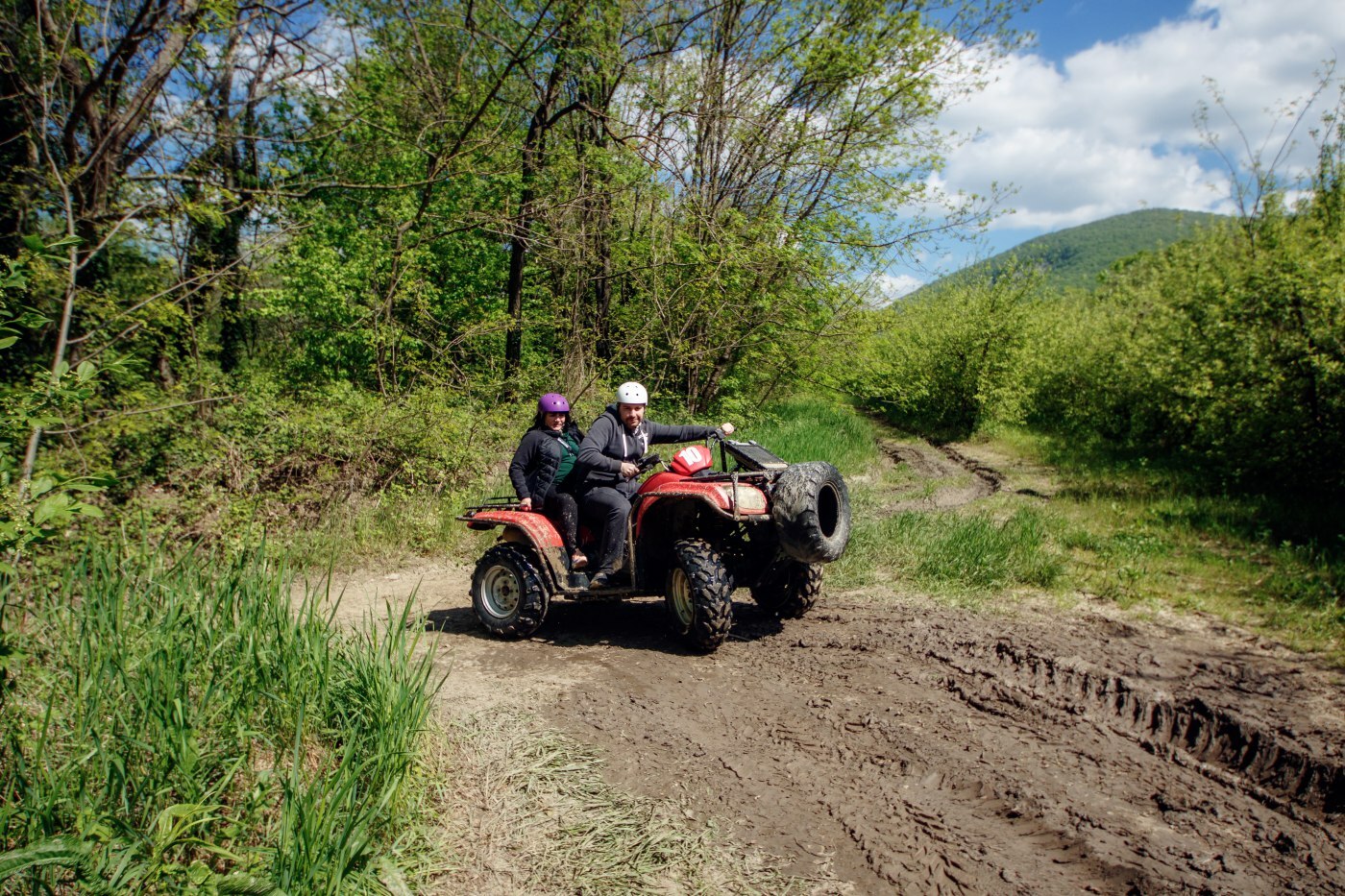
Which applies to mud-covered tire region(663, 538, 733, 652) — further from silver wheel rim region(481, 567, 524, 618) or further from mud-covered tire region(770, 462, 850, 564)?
silver wheel rim region(481, 567, 524, 618)

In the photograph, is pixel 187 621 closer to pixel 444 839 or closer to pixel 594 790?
pixel 444 839

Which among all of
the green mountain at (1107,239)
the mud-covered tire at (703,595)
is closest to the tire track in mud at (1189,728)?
the mud-covered tire at (703,595)

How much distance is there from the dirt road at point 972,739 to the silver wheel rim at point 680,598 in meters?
0.26

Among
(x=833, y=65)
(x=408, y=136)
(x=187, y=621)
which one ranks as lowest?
(x=187, y=621)

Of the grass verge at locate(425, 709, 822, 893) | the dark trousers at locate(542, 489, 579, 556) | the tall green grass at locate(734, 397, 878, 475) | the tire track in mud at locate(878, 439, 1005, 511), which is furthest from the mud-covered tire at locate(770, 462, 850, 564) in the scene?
the tall green grass at locate(734, 397, 878, 475)

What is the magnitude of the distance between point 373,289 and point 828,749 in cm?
1015

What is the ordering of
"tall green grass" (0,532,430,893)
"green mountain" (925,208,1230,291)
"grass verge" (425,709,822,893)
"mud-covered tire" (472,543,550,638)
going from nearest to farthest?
"tall green grass" (0,532,430,893)
"grass verge" (425,709,822,893)
"mud-covered tire" (472,543,550,638)
"green mountain" (925,208,1230,291)

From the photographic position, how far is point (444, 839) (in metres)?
2.91

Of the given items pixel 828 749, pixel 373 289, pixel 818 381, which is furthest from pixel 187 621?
pixel 818 381

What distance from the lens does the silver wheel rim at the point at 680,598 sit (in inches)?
197

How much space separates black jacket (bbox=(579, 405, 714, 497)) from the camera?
5.20m

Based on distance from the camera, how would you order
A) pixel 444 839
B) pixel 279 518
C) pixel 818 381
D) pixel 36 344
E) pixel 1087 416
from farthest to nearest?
pixel 1087 416 < pixel 818 381 < pixel 36 344 < pixel 279 518 < pixel 444 839

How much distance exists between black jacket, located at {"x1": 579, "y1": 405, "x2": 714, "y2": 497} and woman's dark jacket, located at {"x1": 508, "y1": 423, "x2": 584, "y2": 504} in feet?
0.67

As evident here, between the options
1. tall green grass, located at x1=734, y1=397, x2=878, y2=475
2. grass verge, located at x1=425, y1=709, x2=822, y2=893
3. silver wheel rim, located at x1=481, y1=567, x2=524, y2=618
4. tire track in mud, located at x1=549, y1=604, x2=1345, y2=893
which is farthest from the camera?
tall green grass, located at x1=734, y1=397, x2=878, y2=475
